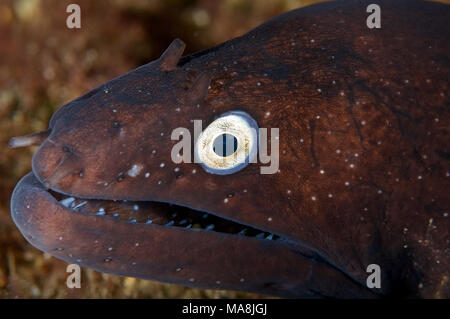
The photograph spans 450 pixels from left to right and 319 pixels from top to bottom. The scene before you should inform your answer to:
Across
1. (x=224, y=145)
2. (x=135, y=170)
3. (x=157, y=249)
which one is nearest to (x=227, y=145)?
(x=224, y=145)

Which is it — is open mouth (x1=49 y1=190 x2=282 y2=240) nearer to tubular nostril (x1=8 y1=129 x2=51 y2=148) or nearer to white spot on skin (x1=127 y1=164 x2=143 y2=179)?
white spot on skin (x1=127 y1=164 x2=143 y2=179)

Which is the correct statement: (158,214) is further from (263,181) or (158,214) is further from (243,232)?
(263,181)

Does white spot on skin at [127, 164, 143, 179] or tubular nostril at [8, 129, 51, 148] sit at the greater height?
tubular nostril at [8, 129, 51, 148]

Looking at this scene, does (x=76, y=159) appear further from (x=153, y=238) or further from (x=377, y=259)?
(x=377, y=259)

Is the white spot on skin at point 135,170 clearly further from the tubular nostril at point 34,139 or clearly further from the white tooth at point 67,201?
the tubular nostril at point 34,139

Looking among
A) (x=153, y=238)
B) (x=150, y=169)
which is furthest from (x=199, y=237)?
(x=150, y=169)

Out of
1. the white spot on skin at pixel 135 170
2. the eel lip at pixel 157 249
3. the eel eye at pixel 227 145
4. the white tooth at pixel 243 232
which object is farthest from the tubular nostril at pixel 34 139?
the white tooth at pixel 243 232

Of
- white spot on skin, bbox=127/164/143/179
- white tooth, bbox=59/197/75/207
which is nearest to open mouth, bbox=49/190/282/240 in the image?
white tooth, bbox=59/197/75/207
